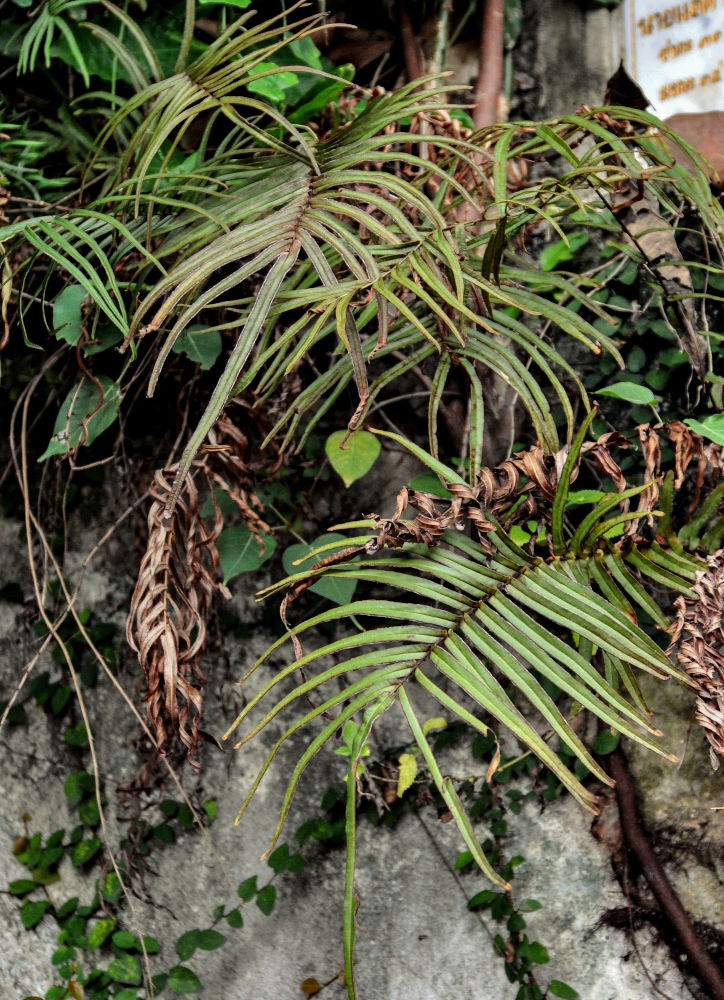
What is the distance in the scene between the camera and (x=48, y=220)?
3.61 ft

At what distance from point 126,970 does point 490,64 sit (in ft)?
5.95

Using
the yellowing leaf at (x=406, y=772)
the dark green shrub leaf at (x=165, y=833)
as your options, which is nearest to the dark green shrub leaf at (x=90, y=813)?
the dark green shrub leaf at (x=165, y=833)

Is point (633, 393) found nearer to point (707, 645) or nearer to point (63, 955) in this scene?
point (707, 645)

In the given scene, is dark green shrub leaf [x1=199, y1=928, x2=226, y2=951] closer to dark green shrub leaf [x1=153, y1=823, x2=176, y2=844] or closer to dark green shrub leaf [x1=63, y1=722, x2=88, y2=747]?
dark green shrub leaf [x1=153, y1=823, x2=176, y2=844]

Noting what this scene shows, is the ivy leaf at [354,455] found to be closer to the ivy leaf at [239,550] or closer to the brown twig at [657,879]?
the ivy leaf at [239,550]

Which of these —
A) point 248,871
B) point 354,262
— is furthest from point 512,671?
point 248,871

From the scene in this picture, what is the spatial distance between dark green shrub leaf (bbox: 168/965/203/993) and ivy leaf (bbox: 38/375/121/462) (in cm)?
90

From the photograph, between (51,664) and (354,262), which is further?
(51,664)

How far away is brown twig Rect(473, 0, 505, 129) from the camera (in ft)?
5.05

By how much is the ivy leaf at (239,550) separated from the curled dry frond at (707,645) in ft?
1.97

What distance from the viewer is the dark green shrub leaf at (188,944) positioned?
1353 mm

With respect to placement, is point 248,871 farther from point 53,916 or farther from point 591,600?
point 591,600

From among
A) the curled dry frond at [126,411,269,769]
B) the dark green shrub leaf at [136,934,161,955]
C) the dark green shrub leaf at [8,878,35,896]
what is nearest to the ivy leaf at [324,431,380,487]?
the curled dry frond at [126,411,269,769]

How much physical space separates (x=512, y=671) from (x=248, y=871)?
0.83 meters
